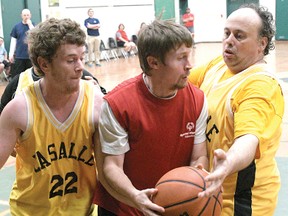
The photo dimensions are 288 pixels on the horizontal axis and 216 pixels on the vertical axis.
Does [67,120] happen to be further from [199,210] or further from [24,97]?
[199,210]

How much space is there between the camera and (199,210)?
2219 millimetres

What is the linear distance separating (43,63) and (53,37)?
16 centimetres

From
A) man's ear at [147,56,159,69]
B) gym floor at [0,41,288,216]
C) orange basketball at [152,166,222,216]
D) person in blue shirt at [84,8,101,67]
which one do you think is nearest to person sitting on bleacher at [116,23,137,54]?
gym floor at [0,41,288,216]

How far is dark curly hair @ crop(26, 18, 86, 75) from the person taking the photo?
2.57 m

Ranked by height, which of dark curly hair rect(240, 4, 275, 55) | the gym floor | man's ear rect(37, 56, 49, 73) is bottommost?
the gym floor

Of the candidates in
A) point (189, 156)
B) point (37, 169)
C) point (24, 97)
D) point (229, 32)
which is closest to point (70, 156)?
point (37, 169)

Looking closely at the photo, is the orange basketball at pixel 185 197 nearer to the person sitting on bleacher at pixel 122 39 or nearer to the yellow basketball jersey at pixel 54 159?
the yellow basketball jersey at pixel 54 159

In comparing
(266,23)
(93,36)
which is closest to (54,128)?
(266,23)

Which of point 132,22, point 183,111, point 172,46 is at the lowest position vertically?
point 132,22

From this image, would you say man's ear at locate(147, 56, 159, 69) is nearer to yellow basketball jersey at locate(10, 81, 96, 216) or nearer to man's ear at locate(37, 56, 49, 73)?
yellow basketball jersey at locate(10, 81, 96, 216)

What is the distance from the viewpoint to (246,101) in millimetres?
2475

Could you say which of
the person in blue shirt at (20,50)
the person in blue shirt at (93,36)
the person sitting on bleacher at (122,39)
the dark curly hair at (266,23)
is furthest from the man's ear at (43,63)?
the person sitting on bleacher at (122,39)

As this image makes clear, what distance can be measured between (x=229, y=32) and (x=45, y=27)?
1043 mm

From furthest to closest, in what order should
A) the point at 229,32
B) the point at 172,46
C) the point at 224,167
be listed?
the point at 229,32 < the point at 172,46 < the point at 224,167
